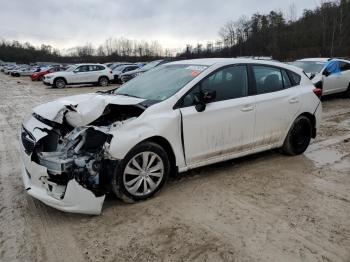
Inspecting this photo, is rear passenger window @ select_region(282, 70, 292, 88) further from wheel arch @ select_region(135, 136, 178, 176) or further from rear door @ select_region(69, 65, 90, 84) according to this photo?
rear door @ select_region(69, 65, 90, 84)

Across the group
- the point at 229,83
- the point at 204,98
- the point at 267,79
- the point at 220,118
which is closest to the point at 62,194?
the point at 204,98

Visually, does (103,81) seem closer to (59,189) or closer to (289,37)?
(59,189)

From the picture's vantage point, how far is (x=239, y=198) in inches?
175

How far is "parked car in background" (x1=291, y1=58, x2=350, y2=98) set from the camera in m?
12.0

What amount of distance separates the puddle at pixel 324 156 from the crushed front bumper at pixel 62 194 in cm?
364

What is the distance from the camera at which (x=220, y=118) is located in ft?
15.9

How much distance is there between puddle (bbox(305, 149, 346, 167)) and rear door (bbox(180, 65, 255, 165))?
1376mm

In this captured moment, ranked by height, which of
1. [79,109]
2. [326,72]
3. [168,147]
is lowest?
[168,147]

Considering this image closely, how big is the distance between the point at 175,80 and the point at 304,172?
2.35 metres

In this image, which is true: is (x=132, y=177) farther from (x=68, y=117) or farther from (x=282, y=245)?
(x=282, y=245)

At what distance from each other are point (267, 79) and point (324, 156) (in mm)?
1735

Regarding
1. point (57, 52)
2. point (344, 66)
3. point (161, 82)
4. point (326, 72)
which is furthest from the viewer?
point (57, 52)

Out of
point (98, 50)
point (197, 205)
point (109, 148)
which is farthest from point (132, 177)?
point (98, 50)

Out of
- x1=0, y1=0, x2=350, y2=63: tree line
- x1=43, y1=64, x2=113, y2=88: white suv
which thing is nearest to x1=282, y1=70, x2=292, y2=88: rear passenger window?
x1=43, y1=64, x2=113, y2=88: white suv
